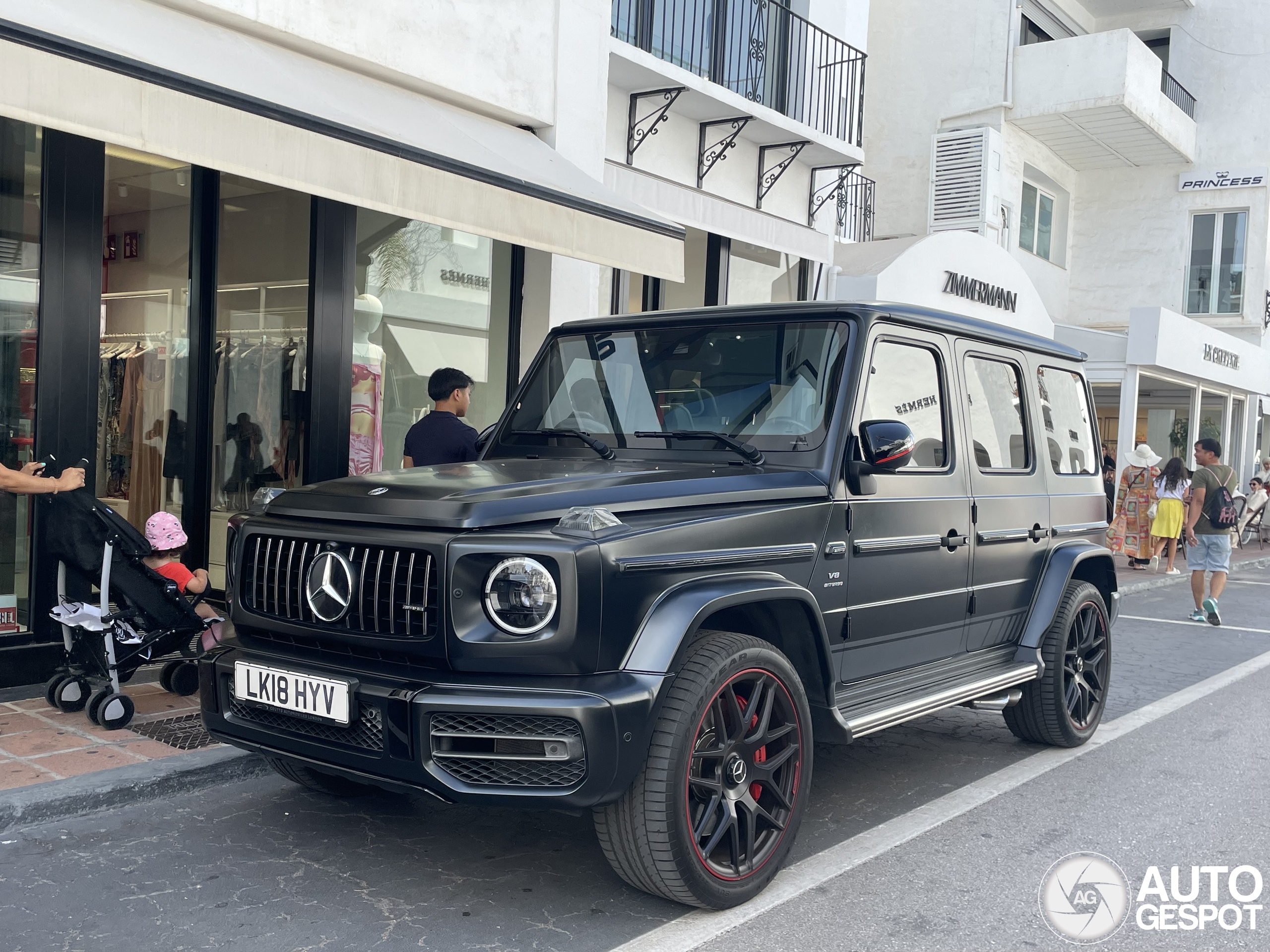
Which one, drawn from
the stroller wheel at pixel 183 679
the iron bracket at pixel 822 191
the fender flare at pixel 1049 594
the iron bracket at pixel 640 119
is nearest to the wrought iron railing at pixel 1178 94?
the iron bracket at pixel 822 191

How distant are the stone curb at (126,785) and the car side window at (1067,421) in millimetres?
4040

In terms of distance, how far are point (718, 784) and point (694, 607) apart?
0.57 m

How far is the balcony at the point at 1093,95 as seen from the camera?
20.5m

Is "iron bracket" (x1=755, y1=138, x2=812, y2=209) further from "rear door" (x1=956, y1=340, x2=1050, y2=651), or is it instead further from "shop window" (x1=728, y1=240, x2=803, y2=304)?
"rear door" (x1=956, y1=340, x2=1050, y2=651)

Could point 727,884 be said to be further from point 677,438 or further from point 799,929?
point 677,438

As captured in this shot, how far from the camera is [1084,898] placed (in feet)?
12.4

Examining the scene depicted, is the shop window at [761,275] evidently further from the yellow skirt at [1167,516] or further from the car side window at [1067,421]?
the car side window at [1067,421]

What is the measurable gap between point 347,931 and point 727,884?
3.75ft

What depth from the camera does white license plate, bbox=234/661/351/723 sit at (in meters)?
3.34

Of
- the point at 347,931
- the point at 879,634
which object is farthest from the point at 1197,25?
the point at 347,931

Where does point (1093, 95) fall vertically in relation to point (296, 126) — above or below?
above

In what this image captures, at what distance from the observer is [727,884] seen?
3475mm

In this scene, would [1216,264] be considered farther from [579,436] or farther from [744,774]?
[744,774]

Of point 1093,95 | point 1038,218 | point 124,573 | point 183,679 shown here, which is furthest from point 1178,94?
point 124,573
